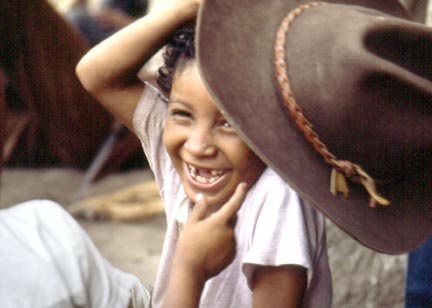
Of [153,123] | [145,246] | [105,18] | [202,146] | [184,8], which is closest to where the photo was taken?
[202,146]

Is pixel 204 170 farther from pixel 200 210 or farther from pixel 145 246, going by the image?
pixel 145 246

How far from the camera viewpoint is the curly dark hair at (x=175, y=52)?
1.82m

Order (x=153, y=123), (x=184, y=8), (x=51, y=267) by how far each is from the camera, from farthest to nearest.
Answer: (x=153, y=123) < (x=184, y=8) < (x=51, y=267)

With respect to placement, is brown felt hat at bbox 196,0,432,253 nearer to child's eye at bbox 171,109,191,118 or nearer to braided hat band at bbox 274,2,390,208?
braided hat band at bbox 274,2,390,208

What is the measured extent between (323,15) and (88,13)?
606 centimetres

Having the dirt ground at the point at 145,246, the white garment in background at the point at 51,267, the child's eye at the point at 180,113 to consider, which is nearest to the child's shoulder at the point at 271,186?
the child's eye at the point at 180,113

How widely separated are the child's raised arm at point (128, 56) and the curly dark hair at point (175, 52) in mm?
21

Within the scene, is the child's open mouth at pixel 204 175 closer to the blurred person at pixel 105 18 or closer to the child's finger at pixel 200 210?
the child's finger at pixel 200 210

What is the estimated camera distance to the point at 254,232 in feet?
5.80

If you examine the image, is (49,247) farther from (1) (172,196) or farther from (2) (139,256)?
(2) (139,256)

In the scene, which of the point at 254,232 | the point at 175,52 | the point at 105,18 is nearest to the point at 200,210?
the point at 254,232

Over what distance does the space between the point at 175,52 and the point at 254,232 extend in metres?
0.47

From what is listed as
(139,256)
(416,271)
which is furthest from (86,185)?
(416,271)

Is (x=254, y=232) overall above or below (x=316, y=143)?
below
